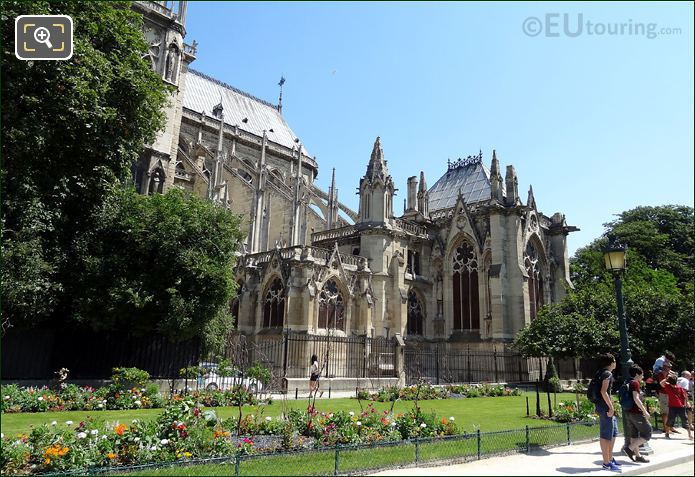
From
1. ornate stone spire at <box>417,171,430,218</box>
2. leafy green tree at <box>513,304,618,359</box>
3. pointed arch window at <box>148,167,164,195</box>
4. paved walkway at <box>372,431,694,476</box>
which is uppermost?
ornate stone spire at <box>417,171,430,218</box>

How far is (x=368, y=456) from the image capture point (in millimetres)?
8008

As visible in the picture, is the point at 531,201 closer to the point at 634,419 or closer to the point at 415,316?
the point at 415,316

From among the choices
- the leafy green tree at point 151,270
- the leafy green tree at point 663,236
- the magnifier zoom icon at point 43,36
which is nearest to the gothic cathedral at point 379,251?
the leafy green tree at point 151,270

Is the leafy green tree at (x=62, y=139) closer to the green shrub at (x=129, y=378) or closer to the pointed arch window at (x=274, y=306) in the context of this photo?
the green shrub at (x=129, y=378)

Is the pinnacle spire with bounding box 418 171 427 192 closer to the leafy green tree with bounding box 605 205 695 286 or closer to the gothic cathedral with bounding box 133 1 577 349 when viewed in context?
the gothic cathedral with bounding box 133 1 577 349

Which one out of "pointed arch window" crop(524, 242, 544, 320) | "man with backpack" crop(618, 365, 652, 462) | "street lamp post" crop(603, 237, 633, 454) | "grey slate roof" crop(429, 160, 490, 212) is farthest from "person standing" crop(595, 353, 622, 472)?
"grey slate roof" crop(429, 160, 490, 212)

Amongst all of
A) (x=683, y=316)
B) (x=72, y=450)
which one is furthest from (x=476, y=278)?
(x=72, y=450)

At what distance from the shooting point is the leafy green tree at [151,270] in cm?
1738

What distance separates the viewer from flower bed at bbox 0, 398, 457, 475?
23.6 ft

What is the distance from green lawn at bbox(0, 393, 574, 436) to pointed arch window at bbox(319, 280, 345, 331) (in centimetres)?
908

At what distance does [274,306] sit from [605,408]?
2106cm

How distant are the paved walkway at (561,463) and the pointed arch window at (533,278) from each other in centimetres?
2086

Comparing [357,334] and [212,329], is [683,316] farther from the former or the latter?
[212,329]

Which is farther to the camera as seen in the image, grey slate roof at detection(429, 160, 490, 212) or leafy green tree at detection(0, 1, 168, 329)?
grey slate roof at detection(429, 160, 490, 212)
